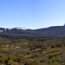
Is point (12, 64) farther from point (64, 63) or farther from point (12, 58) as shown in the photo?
point (64, 63)

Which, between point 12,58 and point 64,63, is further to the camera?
point 12,58

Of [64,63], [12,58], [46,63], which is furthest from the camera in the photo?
[12,58]

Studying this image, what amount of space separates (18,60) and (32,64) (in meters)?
4.88

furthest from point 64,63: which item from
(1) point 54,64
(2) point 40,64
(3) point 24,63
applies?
(3) point 24,63

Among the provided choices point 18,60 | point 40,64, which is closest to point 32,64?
point 40,64

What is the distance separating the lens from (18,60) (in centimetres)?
3681

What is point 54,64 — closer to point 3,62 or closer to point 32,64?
point 32,64

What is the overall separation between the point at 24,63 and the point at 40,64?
2.72 m

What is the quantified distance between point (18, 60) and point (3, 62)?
3137 mm

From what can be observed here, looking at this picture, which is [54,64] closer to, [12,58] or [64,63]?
[64,63]

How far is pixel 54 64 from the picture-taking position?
107 ft

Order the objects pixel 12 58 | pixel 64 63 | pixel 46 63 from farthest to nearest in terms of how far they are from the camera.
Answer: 1. pixel 12 58
2. pixel 46 63
3. pixel 64 63

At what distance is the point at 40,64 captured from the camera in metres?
33.5

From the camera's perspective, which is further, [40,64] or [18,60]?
[18,60]
